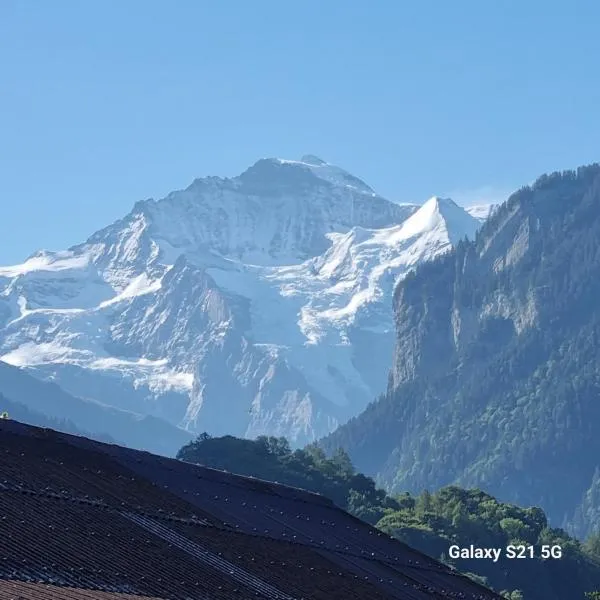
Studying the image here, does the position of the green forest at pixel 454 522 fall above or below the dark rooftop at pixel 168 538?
above

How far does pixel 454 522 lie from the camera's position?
561ft

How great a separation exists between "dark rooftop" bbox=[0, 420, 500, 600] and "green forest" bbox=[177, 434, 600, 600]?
259 feet

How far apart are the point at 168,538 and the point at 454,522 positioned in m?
119

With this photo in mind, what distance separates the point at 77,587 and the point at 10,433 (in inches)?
713

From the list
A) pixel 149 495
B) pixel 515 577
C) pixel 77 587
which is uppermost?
pixel 515 577

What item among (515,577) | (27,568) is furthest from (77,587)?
(515,577)

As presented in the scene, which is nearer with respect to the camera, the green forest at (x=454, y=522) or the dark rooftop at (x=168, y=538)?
the dark rooftop at (x=168, y=538)

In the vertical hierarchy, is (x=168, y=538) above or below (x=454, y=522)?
below

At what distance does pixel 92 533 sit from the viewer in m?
49.9

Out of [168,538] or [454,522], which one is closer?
[168,538]

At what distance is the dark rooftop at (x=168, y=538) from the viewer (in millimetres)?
45812

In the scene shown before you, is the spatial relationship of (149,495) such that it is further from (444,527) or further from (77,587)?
(444,527)

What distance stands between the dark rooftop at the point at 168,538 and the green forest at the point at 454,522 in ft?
259

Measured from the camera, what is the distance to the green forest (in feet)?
535
